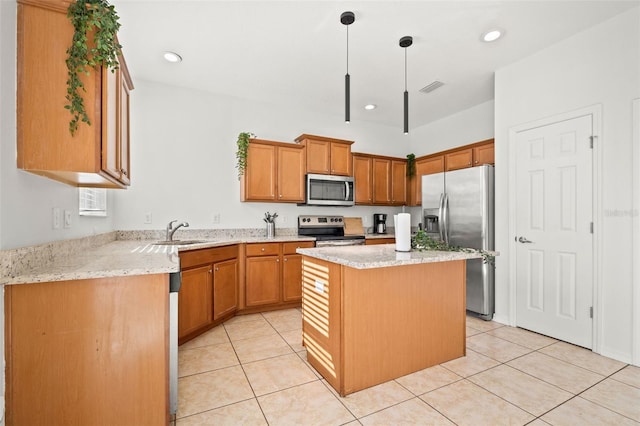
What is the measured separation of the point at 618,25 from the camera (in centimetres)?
251

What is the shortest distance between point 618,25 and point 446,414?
338 centimetres

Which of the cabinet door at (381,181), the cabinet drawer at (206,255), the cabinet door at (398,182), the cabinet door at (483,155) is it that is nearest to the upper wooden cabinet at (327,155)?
the cabinet door at (381,181)

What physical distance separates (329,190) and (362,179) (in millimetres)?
712

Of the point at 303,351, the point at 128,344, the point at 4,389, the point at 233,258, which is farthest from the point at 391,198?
the point at 4,389

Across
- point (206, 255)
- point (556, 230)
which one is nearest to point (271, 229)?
point (206, 255)

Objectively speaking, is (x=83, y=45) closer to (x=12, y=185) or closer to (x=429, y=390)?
(x=12, y=185)

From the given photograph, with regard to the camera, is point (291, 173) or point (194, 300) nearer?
point (194, 300)

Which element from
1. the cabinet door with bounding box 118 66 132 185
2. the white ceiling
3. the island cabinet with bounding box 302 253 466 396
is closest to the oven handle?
the island cabinet with bounding box 302 253 466 396

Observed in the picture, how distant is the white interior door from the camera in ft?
8.85

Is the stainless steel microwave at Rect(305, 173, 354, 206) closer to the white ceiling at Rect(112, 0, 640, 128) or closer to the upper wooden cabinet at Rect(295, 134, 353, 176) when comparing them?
the upper wooden cabinet at Rect(295, 134, 353, 176)

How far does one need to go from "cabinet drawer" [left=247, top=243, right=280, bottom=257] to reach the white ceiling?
203 centimetres

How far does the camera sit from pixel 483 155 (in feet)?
12.9

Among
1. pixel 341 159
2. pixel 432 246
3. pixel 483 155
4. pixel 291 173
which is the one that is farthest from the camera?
pixel 341 159

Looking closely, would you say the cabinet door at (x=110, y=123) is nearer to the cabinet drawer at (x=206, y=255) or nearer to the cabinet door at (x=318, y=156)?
the cabinet drawer at (x=206, y=255)
